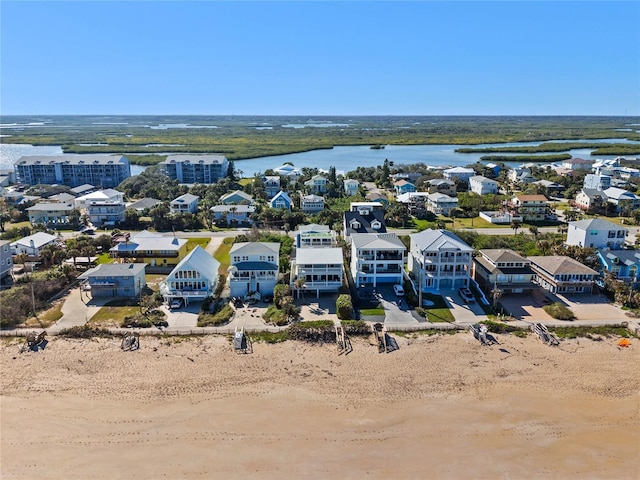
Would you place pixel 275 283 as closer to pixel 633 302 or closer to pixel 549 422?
pixel 549 422

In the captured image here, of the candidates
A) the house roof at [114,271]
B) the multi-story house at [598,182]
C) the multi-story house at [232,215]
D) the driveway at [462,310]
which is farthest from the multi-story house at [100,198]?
the multi-story house at [598,182]

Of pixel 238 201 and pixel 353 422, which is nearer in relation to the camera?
pixel 353 422

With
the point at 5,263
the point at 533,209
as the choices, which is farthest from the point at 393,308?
the point at 533,209

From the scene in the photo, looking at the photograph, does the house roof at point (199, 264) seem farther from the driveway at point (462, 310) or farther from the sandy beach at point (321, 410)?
the driveway at point (462, 310)

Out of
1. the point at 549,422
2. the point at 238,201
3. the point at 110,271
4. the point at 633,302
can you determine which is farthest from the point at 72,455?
the point at 238,201

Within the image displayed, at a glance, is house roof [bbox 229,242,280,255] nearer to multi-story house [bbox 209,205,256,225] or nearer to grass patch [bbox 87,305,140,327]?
grass patch [bbox 87,305,140,327]

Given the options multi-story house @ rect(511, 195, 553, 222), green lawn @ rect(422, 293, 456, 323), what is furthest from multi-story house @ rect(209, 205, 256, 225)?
multi-story house @ rect(511, 195, 553, 222)

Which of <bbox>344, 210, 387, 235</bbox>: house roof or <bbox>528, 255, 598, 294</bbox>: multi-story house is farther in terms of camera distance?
<bbox>344, 210, 387, 235</bbox>: house roof

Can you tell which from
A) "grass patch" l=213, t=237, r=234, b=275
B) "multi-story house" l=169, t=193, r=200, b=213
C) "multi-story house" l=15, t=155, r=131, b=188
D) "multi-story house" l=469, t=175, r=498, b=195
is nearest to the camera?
"grass patch" l=213, t=237, r=234, b=275
